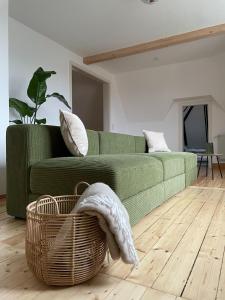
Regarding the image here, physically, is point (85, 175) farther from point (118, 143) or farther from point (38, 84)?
point (38, 84)

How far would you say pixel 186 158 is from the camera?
3098mm

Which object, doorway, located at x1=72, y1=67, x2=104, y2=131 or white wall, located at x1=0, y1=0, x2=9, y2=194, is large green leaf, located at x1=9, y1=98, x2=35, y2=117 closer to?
white wall, located at x1=0, y1=0, x2=9, y2=194

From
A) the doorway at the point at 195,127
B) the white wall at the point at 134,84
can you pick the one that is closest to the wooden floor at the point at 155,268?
the white wall at the point at 134,84

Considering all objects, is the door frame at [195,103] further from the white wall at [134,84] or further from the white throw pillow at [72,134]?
the white throw pillow at [72,134]

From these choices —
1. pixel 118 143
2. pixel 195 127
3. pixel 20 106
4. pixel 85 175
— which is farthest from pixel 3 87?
pixel 195 127

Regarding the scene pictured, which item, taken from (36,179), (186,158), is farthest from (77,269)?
(186,158)

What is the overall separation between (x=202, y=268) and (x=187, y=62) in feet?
17.4

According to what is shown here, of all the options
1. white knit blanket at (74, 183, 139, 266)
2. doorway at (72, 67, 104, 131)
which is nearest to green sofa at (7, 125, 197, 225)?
white knit blanket at (74, 183, 139, 266)

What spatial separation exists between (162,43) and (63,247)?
4114mm

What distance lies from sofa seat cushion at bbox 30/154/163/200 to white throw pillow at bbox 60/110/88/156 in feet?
0.84

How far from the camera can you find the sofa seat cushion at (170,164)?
224cm

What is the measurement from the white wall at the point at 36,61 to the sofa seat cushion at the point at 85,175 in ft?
7.82

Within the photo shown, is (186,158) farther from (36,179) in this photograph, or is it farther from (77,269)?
(77,269)

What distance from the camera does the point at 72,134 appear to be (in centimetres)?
184
